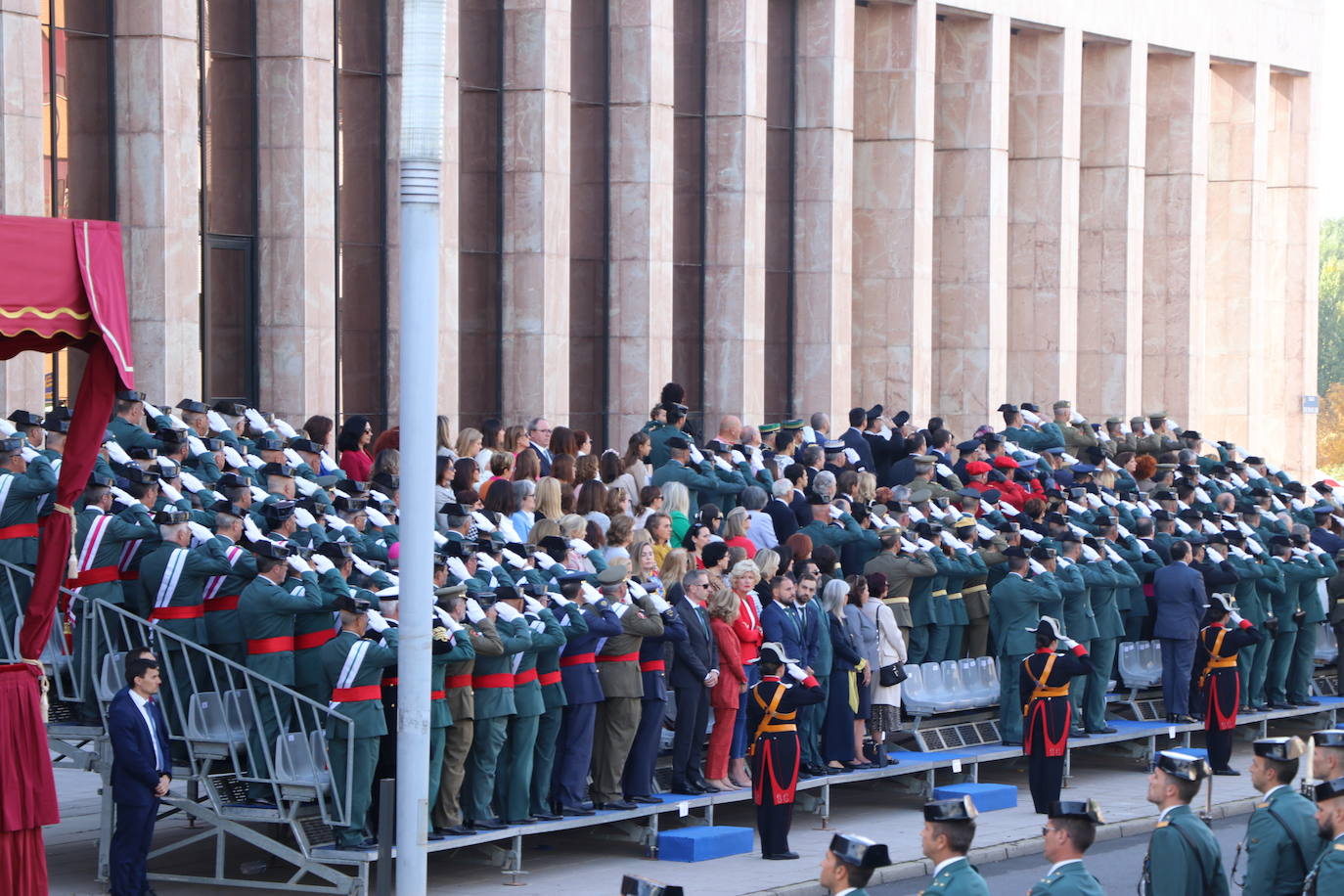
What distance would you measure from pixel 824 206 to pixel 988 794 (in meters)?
15.4

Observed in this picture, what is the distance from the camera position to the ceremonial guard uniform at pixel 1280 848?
36.0ft

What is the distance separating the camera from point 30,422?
16.3 meters

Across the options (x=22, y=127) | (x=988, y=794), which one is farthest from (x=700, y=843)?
(x=22, y=127)

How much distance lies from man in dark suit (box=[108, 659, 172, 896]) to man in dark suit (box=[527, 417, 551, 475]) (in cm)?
602

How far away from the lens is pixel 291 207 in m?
25.3

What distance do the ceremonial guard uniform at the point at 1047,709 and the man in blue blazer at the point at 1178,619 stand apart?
2781mm

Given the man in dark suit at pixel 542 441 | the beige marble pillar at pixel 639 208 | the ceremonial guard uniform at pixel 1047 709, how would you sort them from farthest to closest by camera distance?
the beige marble pillar at pixel 639 208, the man in dark suit at pixel 542 441, the ceremonial guard uniform at pixel 1047 709

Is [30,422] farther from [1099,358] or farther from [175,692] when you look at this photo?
[1099,358]

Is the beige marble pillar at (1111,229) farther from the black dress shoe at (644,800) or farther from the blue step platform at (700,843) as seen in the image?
the black dress shoe at (644,800)

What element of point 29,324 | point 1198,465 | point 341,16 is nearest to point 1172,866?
point 29,324

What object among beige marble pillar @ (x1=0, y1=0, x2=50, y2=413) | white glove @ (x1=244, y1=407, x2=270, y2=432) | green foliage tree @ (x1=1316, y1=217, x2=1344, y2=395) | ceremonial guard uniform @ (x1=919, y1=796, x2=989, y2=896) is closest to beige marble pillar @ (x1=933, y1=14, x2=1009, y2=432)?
beige marble pillar @ (x1=0, y1=0, x2=50, y2=413)

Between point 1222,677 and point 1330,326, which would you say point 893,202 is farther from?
point 1330,326

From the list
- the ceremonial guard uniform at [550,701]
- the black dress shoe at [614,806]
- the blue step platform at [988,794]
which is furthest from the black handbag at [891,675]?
the ceremonial guard uniform at [550,701]

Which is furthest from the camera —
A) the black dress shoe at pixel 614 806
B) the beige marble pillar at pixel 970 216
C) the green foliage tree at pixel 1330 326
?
the green foliage tree at pixel 1330 326
